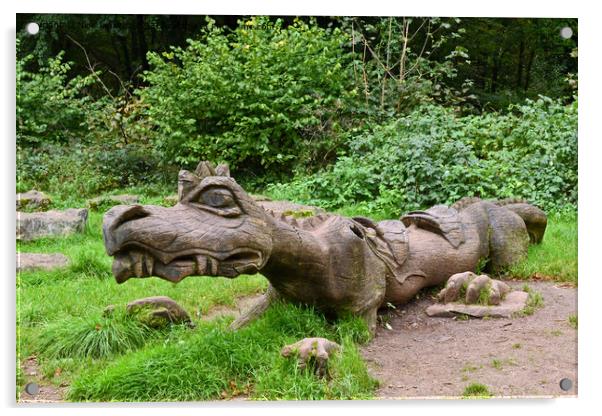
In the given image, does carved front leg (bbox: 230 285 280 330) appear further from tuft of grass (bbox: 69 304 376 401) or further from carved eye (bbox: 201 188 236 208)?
carved eye (bbox: 201 188 236 208)

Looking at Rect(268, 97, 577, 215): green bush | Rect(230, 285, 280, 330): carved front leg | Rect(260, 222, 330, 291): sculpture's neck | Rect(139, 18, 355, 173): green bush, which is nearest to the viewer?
Rect(260, 222, 330, 291): sculpture's neck

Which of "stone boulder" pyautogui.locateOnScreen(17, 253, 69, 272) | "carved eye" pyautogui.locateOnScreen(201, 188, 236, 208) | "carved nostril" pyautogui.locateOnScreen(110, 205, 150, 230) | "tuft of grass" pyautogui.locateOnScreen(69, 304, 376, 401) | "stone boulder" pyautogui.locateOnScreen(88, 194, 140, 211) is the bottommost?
"tuft of grass" pyautogui.locateOnScreen(69, 304, 376, 401)

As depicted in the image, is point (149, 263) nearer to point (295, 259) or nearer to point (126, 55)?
point (295, 259)

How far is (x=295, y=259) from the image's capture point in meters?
4.06

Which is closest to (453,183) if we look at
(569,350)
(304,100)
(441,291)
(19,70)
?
(304,100)

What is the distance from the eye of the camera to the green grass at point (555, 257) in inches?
197

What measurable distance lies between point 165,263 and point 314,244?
1.02 m

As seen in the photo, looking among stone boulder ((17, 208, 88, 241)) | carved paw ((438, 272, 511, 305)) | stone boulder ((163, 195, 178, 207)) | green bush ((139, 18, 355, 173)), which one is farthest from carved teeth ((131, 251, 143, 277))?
green bush ((139, 18, 355, 173))

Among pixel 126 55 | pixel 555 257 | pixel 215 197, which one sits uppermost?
pixel 126 55

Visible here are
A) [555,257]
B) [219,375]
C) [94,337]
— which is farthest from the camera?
[555,257]

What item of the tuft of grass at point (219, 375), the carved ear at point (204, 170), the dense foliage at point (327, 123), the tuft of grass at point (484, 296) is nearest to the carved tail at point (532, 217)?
the dense foliage at point (327, 123)

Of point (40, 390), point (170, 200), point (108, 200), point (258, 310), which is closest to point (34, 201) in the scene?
point (108, 200)

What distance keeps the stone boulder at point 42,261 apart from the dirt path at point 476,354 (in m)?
2.42

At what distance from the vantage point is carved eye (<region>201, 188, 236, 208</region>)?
140 inches
